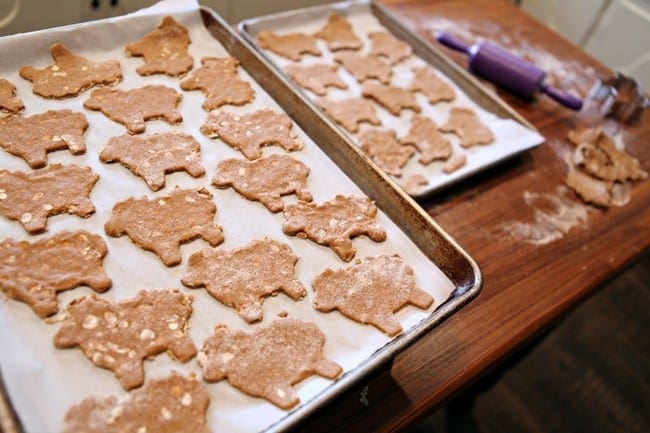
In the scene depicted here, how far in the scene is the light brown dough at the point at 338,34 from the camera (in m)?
1.73

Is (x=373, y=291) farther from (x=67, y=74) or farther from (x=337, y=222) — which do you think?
(x=67, y=74)

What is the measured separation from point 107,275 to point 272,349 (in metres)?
0.31

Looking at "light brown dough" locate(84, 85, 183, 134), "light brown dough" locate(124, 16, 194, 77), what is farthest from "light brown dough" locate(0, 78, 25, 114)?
"light brown dough" locate(124, 16, 194, 77)

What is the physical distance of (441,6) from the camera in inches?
81.7

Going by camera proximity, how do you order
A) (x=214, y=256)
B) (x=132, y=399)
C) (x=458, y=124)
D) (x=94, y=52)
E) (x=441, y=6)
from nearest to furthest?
(x=132, y=399) → (x=214, y=256) → (x=94, y=52) → (x=458, y=124) → (x=441, y=6)

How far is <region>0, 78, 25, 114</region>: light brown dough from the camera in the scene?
3.60 ft

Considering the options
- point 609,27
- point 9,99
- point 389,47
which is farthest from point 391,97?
point 609,27

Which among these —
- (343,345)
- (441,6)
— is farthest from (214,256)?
(441,6)

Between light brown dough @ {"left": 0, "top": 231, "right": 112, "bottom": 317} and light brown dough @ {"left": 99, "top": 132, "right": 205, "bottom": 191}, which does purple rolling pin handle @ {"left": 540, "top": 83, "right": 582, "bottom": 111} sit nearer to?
light brown dough @ {"left": 99, "top": 132, "right": 205, "bottom": 191}

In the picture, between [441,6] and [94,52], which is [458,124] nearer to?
[441,6]

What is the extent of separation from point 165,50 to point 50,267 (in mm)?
675

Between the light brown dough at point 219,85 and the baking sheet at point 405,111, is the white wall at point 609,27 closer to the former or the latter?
the baking sheet at point 405,111

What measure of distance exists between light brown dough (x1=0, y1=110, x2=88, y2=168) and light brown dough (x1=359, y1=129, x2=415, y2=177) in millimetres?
687

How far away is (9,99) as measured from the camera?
1106 millimetres
